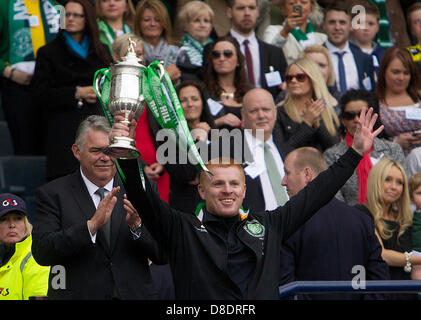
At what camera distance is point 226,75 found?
30.7 feet

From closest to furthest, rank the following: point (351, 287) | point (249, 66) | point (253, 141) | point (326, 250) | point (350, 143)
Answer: point (351, 287), point (326, 250), point (253, 141), point (350, 143), point (249, 66)

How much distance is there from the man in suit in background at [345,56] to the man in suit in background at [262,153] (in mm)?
2165

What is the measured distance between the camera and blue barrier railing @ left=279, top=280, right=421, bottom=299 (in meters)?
5.36

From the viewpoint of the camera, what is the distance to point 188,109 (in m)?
8.55

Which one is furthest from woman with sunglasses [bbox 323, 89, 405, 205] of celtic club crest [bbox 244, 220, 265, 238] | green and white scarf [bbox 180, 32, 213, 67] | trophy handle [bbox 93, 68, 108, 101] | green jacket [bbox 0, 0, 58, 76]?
green jacket [bbox 0, 0, 58, 76]

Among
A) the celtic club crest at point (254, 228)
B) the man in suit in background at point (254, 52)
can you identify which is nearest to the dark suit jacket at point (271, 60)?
the man in suit in background at point (254, 52)

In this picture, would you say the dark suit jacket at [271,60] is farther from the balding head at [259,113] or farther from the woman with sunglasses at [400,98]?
the balding head at [259,113]

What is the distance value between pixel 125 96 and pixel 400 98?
16.9 ft

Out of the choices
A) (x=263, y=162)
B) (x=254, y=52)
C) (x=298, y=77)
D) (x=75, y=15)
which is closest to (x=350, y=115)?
(x=298, y=77)

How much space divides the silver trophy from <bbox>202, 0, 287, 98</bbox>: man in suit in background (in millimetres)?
4284

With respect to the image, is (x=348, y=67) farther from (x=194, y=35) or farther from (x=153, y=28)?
(x=153, y=28)

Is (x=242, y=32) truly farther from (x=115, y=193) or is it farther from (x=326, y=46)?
(x=115, y=193)

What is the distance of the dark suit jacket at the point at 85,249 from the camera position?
568 centimetres

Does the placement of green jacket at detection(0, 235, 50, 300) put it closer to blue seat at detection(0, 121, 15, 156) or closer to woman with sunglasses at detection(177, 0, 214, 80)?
woman with sunglasses at detection(177, 0, 214, 80)
